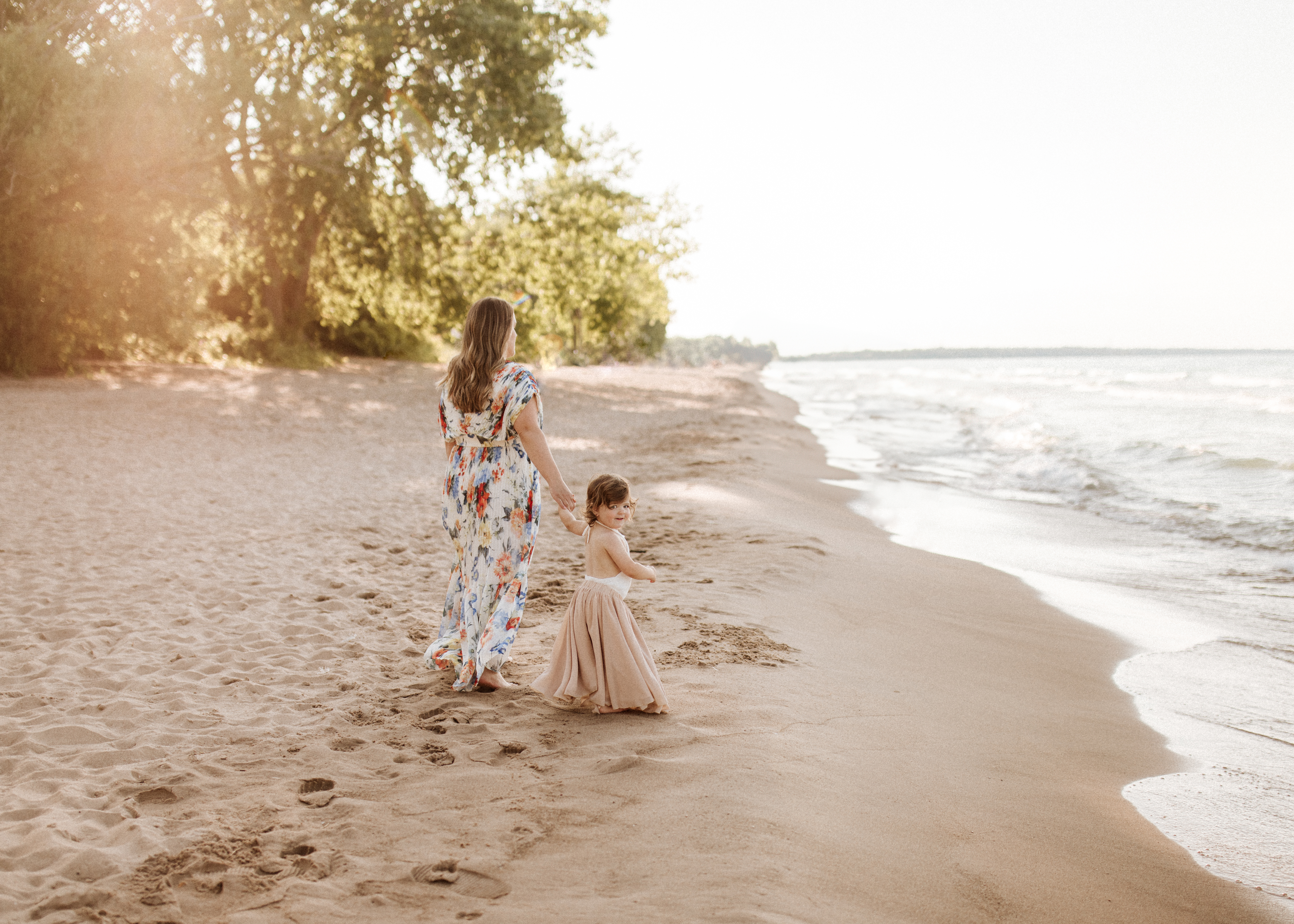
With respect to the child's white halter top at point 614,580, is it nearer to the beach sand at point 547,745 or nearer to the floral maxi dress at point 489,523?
the floral maxi dress at point 489,523

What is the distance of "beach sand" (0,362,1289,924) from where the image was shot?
271cm

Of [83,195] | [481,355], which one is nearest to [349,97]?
[83,195]

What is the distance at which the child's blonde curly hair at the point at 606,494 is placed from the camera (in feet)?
12.6

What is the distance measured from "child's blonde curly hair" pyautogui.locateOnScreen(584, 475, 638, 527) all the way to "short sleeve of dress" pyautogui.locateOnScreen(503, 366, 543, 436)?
17.5 inches

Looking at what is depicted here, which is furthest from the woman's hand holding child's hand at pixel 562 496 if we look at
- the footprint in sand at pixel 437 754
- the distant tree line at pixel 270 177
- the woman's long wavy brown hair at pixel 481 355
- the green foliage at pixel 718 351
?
the green foliage at pixel 718 351

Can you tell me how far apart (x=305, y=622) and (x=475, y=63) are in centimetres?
1718

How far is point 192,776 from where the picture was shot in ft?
11.4

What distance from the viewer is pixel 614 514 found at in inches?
152

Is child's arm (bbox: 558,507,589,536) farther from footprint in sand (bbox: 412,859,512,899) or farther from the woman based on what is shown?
footprint in sand (bbox: 412,859,512,899)

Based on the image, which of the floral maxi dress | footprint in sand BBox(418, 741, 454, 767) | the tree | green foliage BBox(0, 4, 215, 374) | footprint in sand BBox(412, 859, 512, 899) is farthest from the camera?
the tree

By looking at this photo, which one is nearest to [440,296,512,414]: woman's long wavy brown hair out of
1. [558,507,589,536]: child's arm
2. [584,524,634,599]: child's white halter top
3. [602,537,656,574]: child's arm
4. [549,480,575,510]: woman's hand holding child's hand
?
[549,480,575,510]: woman's hand holding child's hand

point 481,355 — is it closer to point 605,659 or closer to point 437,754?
point 605,659

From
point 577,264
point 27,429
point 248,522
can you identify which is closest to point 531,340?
point 577,264

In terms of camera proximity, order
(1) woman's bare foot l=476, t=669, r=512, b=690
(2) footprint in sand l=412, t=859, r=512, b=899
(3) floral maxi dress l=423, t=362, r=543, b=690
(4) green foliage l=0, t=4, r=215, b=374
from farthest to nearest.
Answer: (4) green foliage l=0, t=4, r=215, b=374, (1) woman's bare foot l=476, t=669, r=512, b=690, (3) floral maxi dress l=423, t=362, r=543, b=690, (2) footprint in sand l=412, t=859, r=512, b=899
